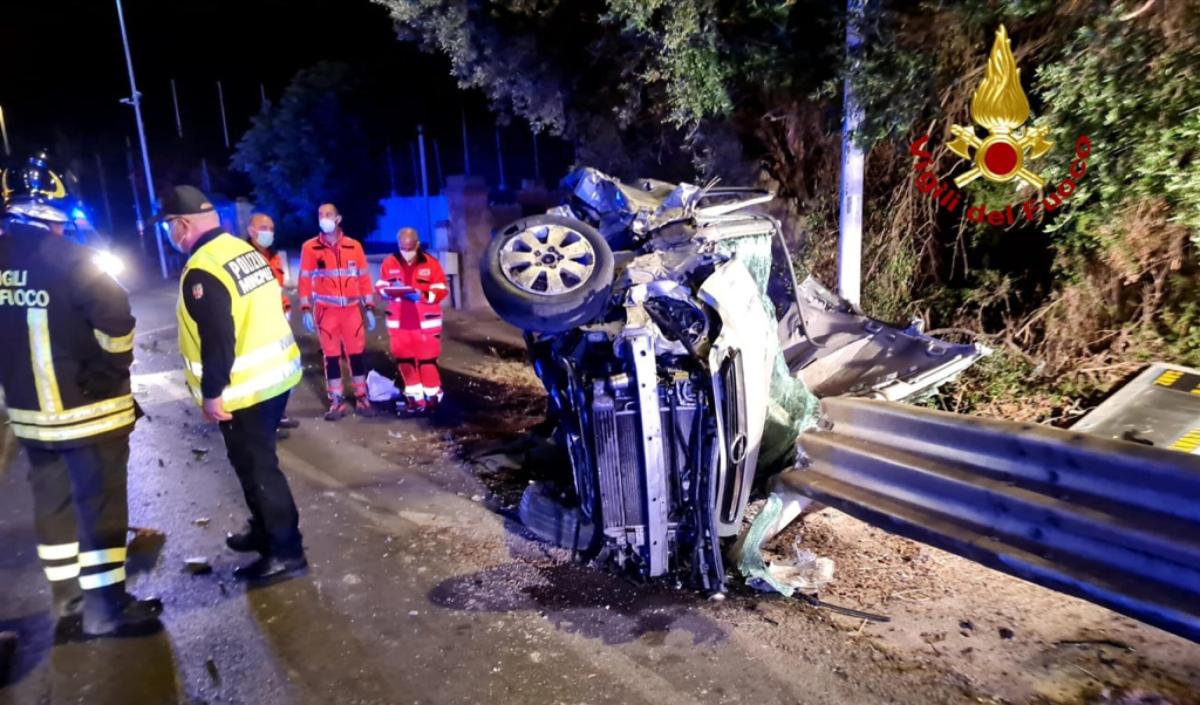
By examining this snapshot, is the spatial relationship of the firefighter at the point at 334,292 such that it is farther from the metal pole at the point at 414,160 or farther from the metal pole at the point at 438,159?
the metal pole at the point at 414,160

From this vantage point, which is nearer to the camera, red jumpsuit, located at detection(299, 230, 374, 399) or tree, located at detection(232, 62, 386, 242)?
red jumpsuit, located at detection(299, 230, 374, 399)

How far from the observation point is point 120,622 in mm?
3254

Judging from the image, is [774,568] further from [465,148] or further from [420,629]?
[465,148]

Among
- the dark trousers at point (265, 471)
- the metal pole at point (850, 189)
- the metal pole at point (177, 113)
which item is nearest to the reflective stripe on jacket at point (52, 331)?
the dark trousers at point (265, 471)

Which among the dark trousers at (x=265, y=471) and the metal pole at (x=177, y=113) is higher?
the metal pole at (x=177, y=113)

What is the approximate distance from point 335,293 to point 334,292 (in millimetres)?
11

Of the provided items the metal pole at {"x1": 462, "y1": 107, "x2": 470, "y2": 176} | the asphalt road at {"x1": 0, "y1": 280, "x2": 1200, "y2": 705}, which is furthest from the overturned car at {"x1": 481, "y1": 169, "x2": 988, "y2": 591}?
the metal pole at {"x1": 462, "y1": 107, "x2": 470, "y2": 176}

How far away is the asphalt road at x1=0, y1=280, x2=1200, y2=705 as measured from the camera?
2756 mm

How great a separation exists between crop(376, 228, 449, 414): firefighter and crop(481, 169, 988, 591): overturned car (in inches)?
99.0

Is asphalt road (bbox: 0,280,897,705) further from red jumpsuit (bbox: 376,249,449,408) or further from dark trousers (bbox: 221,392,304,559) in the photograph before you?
red jumpsuit (bbox: 376,249,449,408)

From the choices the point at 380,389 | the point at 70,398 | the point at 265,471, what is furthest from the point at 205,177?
the point at 265,471

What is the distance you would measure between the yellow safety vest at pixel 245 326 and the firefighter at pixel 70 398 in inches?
10.9

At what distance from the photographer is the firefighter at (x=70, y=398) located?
3.20m

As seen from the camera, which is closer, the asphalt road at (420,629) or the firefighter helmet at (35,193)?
the asphalt road at (420,629)
